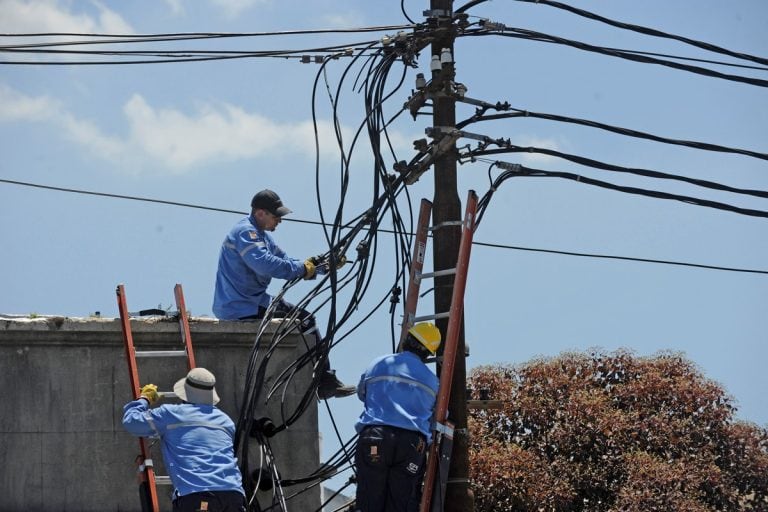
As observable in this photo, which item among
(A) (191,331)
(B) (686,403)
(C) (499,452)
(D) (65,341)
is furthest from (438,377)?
(B) (686,403)

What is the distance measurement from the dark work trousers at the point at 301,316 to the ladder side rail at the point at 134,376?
133cm

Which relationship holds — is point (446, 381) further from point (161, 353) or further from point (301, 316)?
point (161, 353)

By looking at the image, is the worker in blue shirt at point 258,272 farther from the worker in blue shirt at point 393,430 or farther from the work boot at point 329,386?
the worker in blue shirt at point 393,430

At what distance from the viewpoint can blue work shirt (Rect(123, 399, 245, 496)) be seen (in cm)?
1039

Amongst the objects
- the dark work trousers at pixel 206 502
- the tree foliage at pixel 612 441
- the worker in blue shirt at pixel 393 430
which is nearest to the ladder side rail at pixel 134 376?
the dark work trousers at pixel 206 502

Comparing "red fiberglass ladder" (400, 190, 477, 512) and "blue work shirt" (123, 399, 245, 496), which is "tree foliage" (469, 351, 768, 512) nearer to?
"red fiberglass ladder" (400, 190, 477, 512)

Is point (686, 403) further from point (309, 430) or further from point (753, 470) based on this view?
point (309, 430)

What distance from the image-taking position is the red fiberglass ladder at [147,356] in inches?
431

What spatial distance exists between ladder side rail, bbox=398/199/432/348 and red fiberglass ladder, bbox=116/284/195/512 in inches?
75.3

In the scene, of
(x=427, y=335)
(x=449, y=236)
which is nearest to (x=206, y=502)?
(x=427, y=335)

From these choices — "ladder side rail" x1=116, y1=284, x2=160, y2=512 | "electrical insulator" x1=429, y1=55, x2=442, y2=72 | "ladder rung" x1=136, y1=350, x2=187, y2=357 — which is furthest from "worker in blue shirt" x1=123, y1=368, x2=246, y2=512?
"electrical insulator" x1=429, y1=55, x2=442, y2=72

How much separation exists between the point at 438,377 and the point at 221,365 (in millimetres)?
2045

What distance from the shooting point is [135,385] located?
1120 centimetres

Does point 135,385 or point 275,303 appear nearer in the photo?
point 135,385
